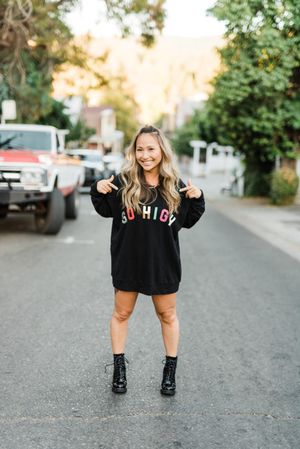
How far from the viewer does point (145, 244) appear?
4008 millimetres

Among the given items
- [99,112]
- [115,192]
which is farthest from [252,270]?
[99,112]

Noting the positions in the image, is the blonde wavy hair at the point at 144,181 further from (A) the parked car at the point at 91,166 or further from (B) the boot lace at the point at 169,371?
(A) the parked car at the point at 91,166

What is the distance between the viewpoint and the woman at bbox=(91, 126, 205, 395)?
3.99m

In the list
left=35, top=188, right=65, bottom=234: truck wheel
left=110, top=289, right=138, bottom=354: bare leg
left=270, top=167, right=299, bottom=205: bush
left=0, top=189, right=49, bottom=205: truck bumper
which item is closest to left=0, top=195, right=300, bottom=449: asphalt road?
left=110, top=289, right=138, bottom=354: bare leg

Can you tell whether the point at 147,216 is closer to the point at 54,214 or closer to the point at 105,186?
the point at 105,186

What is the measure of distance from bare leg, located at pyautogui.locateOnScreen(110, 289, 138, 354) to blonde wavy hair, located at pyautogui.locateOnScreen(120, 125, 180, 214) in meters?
0.59

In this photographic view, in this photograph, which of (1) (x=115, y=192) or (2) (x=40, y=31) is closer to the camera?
(1) (x=115, y=192)

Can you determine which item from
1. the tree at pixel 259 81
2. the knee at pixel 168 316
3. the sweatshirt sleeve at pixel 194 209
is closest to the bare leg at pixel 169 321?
the knee at pixel 168 316

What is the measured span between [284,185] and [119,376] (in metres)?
18.5

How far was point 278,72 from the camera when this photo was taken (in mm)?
17156

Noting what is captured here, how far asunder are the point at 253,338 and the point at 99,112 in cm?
7243

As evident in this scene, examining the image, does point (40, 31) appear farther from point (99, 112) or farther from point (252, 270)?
point (99, 112)

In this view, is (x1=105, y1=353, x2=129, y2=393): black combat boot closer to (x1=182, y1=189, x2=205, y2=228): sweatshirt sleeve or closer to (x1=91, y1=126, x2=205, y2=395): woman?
(x1=91, y1=126, x2=205, y2=395): woman

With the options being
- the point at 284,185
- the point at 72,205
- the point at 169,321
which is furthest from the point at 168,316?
the point at 284,185
